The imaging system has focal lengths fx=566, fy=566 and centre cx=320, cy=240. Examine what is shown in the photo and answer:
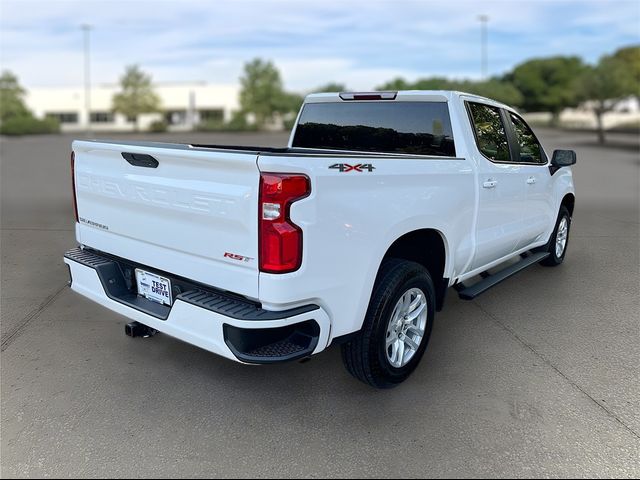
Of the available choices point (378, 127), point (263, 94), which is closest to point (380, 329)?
point (378, 127)

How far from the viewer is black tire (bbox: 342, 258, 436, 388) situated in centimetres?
336

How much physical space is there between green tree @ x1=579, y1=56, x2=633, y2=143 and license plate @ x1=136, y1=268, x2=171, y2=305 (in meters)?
33.4

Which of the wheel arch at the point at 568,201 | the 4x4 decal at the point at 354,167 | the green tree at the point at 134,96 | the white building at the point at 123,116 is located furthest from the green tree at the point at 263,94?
the 4x4 decal at the point at 354,167

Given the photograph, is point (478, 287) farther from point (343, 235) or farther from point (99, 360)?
point (99, 360)

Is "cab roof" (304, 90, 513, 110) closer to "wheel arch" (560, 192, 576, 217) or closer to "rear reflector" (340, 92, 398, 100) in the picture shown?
"rear reflector" (340, 92, 398, 100)

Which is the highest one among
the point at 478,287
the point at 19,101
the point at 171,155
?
the point at 19,101

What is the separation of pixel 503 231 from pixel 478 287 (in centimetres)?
58

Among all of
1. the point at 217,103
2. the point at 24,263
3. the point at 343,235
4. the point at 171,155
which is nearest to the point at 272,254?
the point at 343,235

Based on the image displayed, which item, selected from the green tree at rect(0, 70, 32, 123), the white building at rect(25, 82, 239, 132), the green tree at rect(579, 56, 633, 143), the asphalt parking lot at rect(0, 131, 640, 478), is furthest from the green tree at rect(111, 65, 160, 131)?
the asphalt parking lot at rect(0, 131, 640, 478)

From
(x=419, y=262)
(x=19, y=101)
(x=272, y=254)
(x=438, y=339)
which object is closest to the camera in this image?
(x=272, y=254)

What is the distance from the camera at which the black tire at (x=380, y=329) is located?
3.36 m

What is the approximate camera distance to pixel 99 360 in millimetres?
4070

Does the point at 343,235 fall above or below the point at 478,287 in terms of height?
above

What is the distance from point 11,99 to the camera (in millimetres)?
63125
